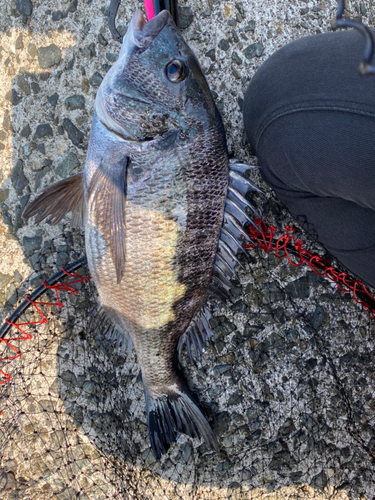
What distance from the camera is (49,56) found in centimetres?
191

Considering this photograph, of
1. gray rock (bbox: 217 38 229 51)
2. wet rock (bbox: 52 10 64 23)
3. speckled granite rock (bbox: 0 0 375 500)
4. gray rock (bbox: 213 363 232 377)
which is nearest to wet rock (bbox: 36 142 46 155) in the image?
speckled granite rock (bbox: 0 0 375 500)

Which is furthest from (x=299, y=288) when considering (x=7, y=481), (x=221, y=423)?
(x=7, y=481)

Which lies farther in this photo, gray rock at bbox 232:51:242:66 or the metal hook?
gray rock at bbox 232:51:242:66

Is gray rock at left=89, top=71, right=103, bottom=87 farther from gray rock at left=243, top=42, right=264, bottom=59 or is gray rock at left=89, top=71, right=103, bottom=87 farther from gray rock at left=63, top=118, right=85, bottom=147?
gray rock at left=243, top=42, right=264, bottom=59

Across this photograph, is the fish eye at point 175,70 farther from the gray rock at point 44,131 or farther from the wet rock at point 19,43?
the wet rock at point 19,43

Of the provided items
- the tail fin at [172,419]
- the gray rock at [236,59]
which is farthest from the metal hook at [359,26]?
the tail fin at [172,419]

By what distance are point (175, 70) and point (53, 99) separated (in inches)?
34.1

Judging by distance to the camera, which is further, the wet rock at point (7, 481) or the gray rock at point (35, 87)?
the gray rock at point (35, 87)

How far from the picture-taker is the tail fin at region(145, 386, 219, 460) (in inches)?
65.3

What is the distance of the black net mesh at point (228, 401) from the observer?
70.4 inches

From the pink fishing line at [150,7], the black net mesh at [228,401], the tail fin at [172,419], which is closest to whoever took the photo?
the pink fishing line at [150,7]

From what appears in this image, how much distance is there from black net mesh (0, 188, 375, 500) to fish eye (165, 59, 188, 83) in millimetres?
851

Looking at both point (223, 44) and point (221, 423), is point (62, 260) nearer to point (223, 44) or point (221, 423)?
point (221, 423)

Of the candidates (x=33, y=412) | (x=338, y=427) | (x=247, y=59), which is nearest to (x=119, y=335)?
(x=33, y=412)
